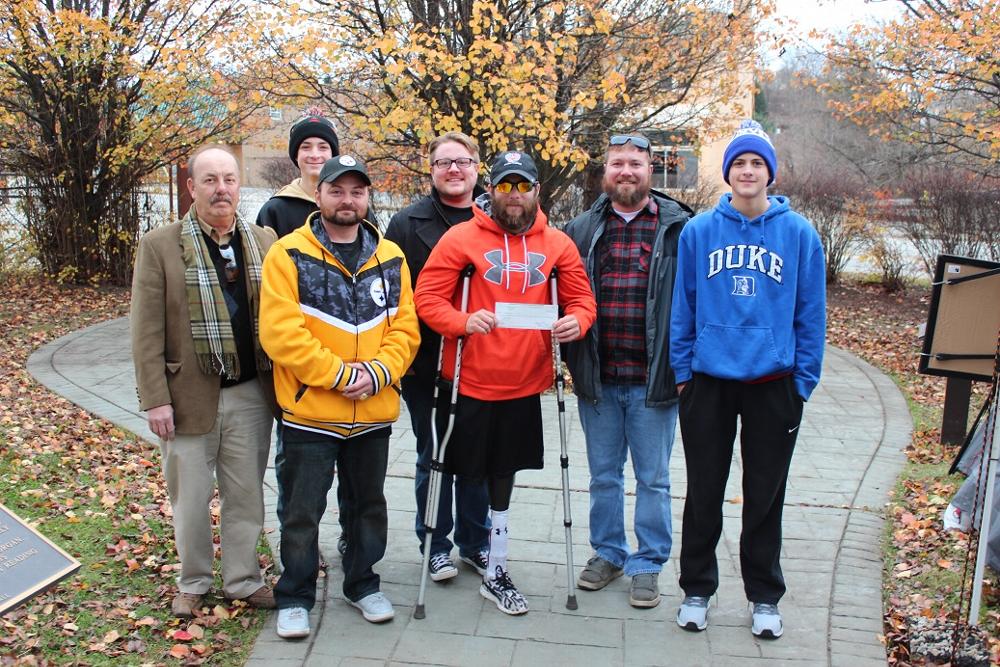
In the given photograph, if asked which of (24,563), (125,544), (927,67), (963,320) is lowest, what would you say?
(125,544)

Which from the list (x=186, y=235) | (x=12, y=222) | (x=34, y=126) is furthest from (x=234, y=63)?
(x=186, y=235)

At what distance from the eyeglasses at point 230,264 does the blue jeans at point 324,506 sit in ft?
2.29

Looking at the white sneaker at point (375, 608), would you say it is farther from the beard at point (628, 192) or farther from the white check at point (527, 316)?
the beard at point (628, 192)

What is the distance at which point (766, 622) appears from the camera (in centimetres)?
404

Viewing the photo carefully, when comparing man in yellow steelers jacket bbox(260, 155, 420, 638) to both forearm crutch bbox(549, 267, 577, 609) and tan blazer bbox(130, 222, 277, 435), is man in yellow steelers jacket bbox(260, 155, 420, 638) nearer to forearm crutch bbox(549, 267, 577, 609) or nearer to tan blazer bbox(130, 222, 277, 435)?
tan blazer bbox(130, 222, 277, 435)

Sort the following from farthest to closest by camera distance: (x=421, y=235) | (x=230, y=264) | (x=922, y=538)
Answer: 1. (x=922, y=538)
2. (x=421, y=235)
3. (x=230, y=264)

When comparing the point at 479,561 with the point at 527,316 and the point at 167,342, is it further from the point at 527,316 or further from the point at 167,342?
the point at 167,342

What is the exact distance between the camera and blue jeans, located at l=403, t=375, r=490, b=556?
4.51 metres

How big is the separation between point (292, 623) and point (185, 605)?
0.54 m

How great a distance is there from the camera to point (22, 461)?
6.04 m

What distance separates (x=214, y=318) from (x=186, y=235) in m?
0.38

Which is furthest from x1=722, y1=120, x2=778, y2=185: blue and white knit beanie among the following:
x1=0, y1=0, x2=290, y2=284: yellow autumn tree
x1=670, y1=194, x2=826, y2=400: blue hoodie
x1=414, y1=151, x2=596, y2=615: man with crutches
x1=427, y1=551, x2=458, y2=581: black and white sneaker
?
x1=0, y1=0, x2=290, y2=284: yellow autumn tree

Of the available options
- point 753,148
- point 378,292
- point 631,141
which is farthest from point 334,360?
point 753,148

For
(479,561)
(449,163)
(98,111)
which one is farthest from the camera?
(98,111)
